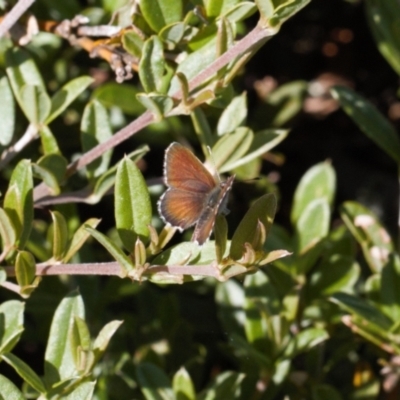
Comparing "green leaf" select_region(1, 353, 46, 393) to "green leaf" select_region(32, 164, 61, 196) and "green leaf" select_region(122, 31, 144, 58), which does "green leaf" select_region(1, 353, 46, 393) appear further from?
"green leaf" select_region(122, 31, 144, 58)

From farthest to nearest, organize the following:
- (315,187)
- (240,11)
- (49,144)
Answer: (315,187)
(49,144)
(240,11)

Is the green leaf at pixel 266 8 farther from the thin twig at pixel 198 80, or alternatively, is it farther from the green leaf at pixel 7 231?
the green leaf at pixel 7 231

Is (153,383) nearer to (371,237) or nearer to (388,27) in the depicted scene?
(371,237)

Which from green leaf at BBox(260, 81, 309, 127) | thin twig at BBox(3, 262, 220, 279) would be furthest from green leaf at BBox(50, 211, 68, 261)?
green leaf at BBox(260, 81, 309, 127)

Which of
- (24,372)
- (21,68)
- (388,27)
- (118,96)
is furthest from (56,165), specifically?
(388,27)

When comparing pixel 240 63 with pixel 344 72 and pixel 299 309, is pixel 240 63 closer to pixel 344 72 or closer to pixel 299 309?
pixel 299 309

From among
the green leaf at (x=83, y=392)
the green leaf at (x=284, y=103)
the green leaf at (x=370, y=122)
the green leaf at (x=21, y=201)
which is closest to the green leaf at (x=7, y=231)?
the green leaf at (x=21, y=201)
